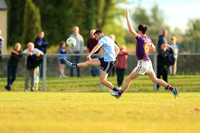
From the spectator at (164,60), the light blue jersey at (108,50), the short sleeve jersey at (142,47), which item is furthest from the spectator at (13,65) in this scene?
the short sleeve jersey at (142,47)

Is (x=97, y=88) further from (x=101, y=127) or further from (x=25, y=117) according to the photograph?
(x=101, y=127)

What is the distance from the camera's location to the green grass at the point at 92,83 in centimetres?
1933

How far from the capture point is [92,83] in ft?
A: 64.2

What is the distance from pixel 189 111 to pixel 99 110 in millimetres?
1938

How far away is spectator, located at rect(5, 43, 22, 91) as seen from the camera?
19.0m

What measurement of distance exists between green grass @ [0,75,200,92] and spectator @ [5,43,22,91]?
0.38 m

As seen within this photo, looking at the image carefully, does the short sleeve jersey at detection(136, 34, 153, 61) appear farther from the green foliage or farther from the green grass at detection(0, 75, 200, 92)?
the green foliage

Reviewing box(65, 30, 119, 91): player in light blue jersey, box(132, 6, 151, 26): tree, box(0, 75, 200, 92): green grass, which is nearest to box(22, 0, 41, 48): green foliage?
box(0, 75, 200, 92): green grass

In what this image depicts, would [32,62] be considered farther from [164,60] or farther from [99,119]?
[99,119]

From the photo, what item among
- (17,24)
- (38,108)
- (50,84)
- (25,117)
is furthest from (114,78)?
(17,24)

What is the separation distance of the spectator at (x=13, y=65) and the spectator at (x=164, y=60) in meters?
5.81

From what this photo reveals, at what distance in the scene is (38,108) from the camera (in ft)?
34.6

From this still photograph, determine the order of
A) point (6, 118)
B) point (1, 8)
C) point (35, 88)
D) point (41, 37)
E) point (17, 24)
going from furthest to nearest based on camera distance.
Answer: point (17, 24)
point (1, 8)
point (41, 37)
point (35, 88)
point (6, 118)

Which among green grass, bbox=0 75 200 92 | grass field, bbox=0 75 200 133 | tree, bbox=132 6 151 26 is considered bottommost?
grass field, bbox=0 75 200 133
